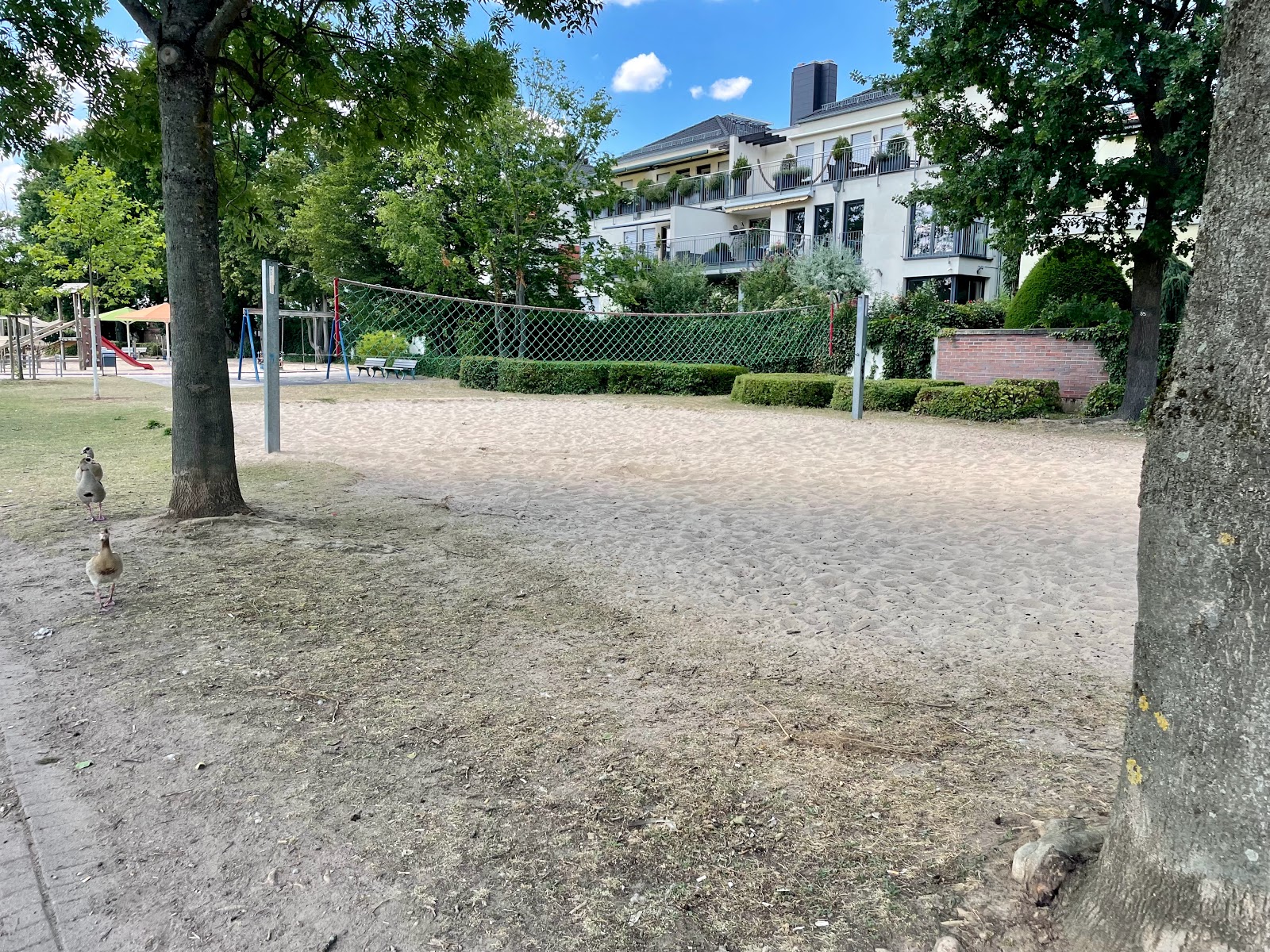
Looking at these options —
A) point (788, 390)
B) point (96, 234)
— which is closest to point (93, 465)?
point (788, 390)

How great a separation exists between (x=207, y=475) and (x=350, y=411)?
9502mm

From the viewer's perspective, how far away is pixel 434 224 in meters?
25.8

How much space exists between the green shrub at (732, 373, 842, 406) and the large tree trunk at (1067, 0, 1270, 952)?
15.9m

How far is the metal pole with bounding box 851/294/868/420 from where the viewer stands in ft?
49.4

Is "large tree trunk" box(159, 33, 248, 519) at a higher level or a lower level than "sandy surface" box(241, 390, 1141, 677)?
higher

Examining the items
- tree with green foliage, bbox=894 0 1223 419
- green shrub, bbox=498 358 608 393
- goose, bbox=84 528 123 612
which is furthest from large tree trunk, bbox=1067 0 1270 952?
green shrub, bbox=498 358 608 393

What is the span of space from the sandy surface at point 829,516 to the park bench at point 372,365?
11971 mm

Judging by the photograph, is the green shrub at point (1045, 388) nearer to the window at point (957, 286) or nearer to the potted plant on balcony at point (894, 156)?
the window at point (957, 286)

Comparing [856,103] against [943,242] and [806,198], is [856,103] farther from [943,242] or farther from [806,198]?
[943,242]

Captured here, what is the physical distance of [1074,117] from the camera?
1236 cm

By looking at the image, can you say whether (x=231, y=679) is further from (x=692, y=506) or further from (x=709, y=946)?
(x=692, y=506)

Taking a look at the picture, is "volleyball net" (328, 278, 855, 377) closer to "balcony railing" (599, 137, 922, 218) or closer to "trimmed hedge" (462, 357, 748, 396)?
"trimmed hedge" (462, 357, 748, 396)

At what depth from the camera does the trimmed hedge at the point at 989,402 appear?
588 inches

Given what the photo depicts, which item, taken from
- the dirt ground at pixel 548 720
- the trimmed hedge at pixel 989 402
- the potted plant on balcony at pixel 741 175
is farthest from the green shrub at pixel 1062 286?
the potted plant on balcony at pixel 741 175
